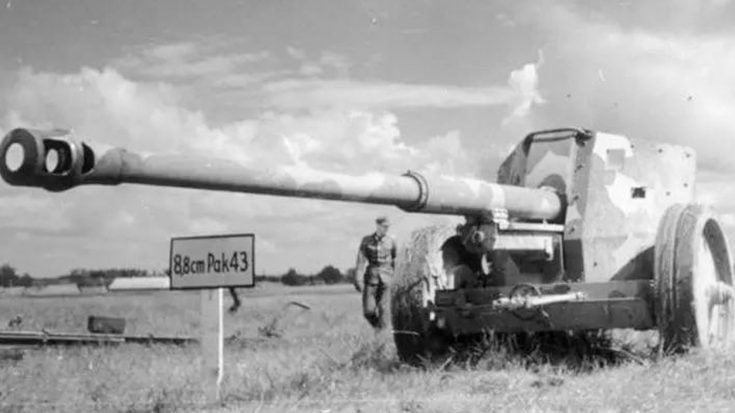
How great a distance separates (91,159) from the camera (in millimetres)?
5109

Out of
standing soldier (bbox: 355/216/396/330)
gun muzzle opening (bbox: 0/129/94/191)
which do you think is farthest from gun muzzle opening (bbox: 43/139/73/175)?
standing soldier (bbox: 355/216/396/330)

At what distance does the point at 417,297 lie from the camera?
8961 millimetres

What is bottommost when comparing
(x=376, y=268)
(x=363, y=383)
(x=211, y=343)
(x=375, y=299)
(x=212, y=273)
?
(x=363, y=383)

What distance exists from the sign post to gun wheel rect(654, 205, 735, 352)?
10.8ft

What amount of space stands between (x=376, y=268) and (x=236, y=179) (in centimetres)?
630

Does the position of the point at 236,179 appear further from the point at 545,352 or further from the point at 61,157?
the point at 545,352

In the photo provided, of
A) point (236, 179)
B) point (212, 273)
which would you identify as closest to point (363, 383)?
point (212, 273)

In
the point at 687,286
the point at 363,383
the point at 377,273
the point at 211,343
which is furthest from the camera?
the point at 377,273

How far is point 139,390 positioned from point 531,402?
3.04 meters

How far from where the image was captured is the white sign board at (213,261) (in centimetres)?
669

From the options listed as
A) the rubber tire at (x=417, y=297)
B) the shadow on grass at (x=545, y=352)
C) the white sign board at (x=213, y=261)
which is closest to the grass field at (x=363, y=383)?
the shadow on grass at (x=545, y=352)

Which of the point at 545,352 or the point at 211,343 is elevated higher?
the point at 211,343

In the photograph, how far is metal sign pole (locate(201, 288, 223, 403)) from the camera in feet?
22.8

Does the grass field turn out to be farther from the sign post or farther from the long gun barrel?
the long gun barrel
